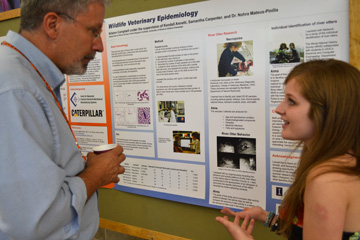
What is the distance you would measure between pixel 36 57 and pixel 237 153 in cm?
115

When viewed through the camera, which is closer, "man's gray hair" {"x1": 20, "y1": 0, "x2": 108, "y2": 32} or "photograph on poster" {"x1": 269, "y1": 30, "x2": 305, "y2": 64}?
"man's gray hair" {"x1": 20, "y1": 0, "x2": 108, "y2": 32}

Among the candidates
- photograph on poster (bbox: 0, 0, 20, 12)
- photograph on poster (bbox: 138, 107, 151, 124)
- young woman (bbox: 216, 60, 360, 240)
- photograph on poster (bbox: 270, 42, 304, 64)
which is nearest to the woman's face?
young woman (bbox: 216, 60, 360, 240)

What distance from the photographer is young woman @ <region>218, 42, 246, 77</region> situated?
1562 mm

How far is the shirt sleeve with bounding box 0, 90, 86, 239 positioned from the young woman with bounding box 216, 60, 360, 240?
0.63m

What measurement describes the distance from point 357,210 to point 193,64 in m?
1.17

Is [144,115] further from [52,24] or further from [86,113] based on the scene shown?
[52,24]

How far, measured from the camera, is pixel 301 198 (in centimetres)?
96

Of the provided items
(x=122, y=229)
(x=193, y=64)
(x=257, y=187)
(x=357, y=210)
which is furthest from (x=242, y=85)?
(x=122, y=229)

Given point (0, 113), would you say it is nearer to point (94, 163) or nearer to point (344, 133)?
point (94, 163)

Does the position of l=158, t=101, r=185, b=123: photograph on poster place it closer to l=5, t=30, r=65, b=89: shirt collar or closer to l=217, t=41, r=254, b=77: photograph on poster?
l=217, t=41, r=254, b=77: photograph on poster

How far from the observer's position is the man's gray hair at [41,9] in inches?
37.9

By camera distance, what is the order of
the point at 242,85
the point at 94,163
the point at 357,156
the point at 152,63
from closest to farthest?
the point at 357,156
the point at 94,163
the point at 242,85
the point at 152,63

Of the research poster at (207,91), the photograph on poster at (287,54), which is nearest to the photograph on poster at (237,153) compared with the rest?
the research poster at (207,91)

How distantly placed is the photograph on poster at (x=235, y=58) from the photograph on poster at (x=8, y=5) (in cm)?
205
